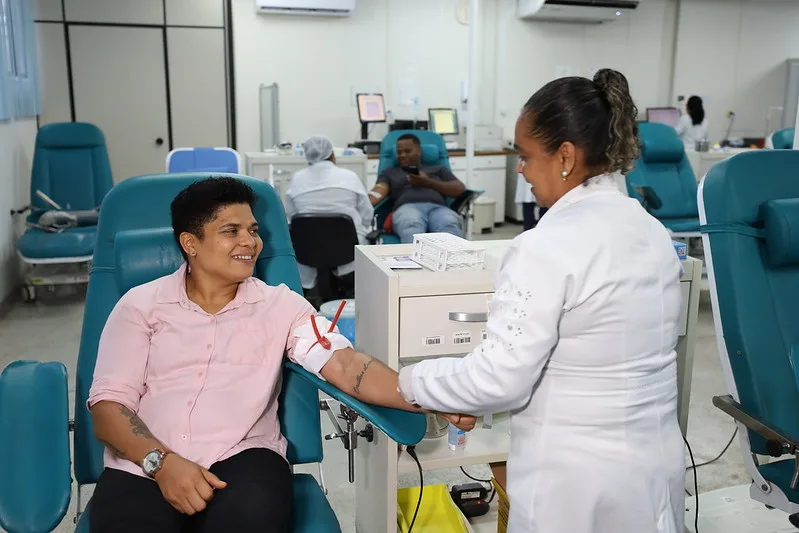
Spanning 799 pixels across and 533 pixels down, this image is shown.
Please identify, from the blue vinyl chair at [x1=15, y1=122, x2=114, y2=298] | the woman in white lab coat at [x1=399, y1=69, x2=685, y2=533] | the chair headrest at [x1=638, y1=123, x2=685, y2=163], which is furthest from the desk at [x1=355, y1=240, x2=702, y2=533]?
the blue vinyl chair at [x1=15, y1=122, x2=114, y2=298]

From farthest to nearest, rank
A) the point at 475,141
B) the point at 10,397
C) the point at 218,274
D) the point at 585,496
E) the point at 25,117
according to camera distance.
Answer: the point at 475,141 → the point at 25,117 → the point at 218,274 → the point at 10,397 → the point at 585,496

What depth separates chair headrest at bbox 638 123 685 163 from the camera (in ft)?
15.4

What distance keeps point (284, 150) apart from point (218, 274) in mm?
3951

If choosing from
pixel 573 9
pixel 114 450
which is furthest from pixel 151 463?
pixel 573 9

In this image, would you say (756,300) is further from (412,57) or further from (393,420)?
(412,57)

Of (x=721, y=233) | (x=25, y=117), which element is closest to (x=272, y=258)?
(x=721, y=233)

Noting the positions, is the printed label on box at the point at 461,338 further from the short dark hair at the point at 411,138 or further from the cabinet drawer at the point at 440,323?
the short dark hair at the point at 411,138

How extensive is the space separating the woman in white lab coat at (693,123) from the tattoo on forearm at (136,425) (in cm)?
686

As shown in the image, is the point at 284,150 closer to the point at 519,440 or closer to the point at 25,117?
the point at 25,117

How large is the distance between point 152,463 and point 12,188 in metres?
4.04

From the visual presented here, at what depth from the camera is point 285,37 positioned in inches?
261

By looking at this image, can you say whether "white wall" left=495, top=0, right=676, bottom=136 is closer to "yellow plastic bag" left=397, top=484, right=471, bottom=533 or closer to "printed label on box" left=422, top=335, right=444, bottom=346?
"yellow plastic bag" left=397, top=484, right=471, bottom=533

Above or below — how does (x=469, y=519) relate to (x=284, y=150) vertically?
below

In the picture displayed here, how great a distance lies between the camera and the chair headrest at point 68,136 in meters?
4.79
